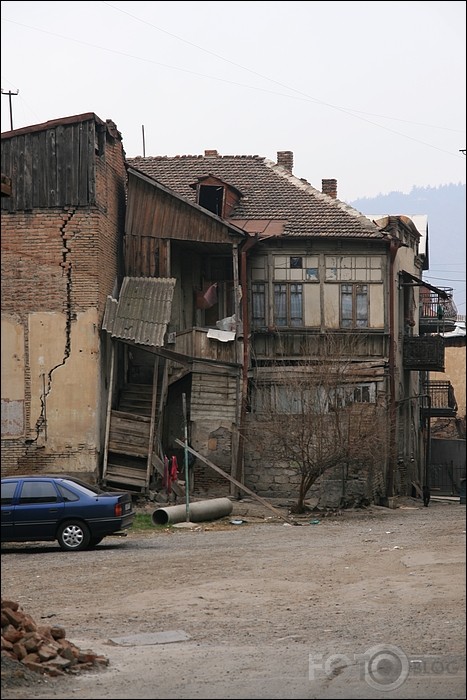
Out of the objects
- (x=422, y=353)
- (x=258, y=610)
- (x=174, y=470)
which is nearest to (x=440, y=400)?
(x=422, y=353)

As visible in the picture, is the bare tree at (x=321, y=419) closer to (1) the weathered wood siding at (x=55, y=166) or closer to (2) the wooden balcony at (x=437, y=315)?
(1) the weathered wood siding at (x=55, y=166)

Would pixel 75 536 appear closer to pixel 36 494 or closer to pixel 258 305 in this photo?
pixel 36 494

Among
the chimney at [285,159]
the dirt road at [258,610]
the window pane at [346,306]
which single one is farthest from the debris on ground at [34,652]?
the chimney at [285,159]

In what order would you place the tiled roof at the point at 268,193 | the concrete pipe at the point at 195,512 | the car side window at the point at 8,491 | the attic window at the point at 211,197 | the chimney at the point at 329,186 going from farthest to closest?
the chimney at the point at 329,186 → the attic window at the point at 211,197 → the tiled roof at the point at 268,193 → the concrete pipe at the point at 195,512 → the car side window at the point at 8,491

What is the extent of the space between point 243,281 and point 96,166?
17.7ft

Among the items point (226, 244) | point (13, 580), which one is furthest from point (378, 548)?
point (226, 244)

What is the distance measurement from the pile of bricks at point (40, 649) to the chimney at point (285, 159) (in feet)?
101

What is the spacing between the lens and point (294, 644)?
1329 centimetres

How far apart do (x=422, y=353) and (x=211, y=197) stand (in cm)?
863

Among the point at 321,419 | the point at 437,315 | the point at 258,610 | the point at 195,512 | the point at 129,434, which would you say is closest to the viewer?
the point at 258,610

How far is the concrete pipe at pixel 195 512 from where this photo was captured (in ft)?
87.9

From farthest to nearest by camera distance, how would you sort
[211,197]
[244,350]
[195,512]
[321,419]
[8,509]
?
[211,197] < [244,350] < [321,419] < [195,512] < [8,509]

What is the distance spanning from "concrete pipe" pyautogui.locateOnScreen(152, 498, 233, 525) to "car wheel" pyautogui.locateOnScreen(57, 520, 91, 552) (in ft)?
15.8

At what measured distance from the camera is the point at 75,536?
22078mm
